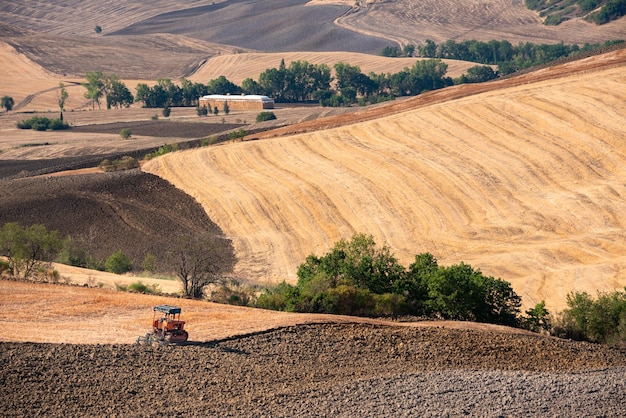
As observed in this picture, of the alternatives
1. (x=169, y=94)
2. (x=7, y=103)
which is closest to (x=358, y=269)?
(x=7, y=103)

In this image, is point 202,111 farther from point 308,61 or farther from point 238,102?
point 308,61

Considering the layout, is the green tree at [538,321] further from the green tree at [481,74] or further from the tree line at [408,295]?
the green tree at [481,74]

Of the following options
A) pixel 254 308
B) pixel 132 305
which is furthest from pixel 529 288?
pixel 132 305

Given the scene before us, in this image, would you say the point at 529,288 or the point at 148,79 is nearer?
the point at 529,288

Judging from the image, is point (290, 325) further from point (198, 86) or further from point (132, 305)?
point (198, 86)

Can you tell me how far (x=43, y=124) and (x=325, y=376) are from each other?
107 metres

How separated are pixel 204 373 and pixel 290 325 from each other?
639 cm

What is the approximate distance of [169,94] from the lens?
A: 16300 centimetres

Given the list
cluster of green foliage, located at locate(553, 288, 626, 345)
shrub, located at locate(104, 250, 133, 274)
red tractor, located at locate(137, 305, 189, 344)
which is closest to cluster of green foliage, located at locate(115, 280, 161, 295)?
shrub, located at locate(104, 250, 133, 274)

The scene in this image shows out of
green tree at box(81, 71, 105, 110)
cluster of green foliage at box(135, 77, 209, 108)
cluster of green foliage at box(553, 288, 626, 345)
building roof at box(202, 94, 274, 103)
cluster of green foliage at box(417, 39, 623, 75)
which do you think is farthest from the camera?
cluster of green foliage at box(417, 39, 623, 75)

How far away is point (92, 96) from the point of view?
163 meters

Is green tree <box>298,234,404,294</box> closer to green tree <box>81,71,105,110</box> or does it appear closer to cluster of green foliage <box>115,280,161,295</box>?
cluster of green foliage <box>115,280,161,295</box>

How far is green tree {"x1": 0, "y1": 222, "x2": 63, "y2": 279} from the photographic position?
1843 inches

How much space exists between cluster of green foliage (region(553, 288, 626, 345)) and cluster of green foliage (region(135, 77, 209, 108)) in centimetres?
12797
